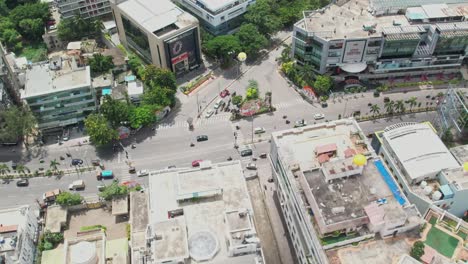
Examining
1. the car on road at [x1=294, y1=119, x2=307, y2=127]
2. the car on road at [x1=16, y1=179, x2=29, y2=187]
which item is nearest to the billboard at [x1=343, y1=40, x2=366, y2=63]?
the car on road at [x1=294, y1=119, x2=307, y2=127]

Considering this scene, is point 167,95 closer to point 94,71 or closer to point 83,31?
point 94,71

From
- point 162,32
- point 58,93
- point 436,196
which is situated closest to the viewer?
point 436,196

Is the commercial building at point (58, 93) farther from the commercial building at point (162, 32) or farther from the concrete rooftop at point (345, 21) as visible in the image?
the concrete rooftop at point (345, 21)

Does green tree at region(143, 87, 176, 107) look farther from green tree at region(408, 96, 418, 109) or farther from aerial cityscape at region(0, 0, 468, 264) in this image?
green tree at region(408, 96, 418, 109)

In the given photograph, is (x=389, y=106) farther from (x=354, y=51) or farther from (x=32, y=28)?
(x=32, y=28)

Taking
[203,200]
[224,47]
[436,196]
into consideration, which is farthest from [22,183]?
[436,196]

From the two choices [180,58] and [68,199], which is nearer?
[68,199]
